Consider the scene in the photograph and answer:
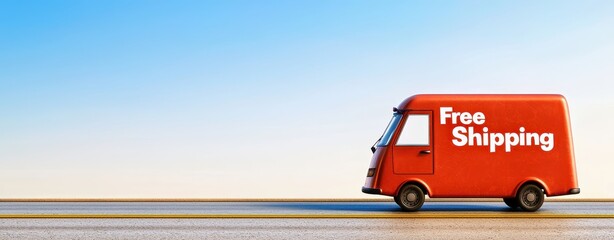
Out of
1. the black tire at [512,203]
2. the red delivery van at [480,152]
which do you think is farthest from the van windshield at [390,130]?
the black tire at [512,203]

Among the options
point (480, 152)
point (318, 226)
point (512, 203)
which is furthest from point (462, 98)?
point (318, 226)

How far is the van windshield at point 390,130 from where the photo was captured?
13693mm

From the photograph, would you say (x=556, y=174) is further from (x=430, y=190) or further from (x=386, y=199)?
(x=386, y=199)

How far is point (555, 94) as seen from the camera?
45.6 ft

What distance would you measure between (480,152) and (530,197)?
1242 mm

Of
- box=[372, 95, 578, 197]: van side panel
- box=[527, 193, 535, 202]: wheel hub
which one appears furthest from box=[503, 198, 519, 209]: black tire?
box=[372, 95, 578, 197]: van side panel

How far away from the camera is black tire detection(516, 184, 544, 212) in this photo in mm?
13734

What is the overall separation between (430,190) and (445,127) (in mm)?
1154

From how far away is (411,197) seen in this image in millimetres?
13625

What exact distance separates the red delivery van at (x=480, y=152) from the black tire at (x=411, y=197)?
2 cm

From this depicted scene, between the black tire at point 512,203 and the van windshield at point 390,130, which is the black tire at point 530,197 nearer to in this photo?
the black tire at point 512,203

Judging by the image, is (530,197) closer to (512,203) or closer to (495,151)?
(512,203)

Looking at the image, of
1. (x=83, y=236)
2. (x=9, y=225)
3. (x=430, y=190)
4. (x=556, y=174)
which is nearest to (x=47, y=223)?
(x=9, y=225)

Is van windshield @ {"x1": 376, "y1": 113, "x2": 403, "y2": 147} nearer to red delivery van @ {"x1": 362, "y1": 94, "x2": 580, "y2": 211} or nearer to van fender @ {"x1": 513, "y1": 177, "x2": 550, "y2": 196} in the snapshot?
red delivery van @ {"x1": 362, "y1": 94, "x2": 580, "y2": 211}
